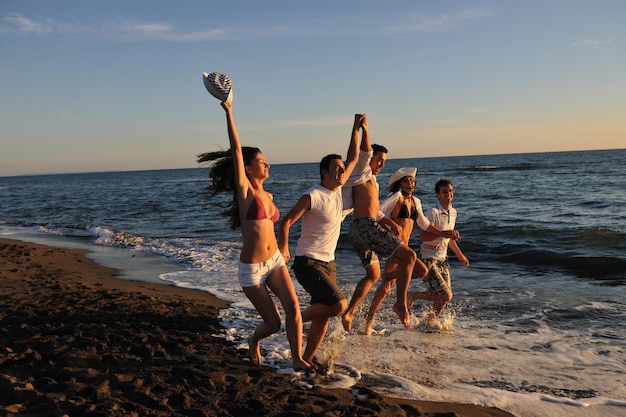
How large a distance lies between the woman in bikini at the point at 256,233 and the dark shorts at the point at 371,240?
137cm

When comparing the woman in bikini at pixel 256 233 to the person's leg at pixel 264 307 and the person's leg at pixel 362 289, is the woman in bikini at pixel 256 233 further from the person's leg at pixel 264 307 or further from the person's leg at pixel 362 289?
the person's leg at pixel 362 289

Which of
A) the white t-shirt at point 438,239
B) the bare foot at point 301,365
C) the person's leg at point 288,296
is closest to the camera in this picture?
the person's leg at point 288,296

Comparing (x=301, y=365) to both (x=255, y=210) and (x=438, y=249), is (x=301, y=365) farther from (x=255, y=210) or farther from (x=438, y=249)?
(x=438, y=249)

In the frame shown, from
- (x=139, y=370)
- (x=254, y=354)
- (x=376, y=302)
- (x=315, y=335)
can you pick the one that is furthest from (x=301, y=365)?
(x=376, y=302)

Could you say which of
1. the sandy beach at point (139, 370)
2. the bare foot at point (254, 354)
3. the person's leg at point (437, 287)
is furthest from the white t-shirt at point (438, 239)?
the bare foot at point (254, 354)

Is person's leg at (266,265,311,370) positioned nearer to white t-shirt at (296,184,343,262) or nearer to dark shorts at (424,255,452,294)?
white t-shirt at (296,184,343,262)

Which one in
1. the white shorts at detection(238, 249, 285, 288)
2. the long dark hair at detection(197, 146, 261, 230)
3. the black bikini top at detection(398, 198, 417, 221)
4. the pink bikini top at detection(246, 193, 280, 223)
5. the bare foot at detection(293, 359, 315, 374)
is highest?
the long dark hair at detection(197, 146, 261, 230)

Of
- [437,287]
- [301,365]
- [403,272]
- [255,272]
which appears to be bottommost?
[301,365]

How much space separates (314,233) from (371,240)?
107 cm

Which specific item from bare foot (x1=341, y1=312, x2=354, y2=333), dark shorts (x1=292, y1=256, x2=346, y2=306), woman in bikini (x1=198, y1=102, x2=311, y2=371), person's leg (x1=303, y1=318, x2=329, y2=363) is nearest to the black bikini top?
bare foot (x1=341, y1=312, x2=354, y2=333)

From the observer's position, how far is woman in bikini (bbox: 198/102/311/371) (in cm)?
428

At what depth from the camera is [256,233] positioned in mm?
4297

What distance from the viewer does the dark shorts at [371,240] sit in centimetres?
559

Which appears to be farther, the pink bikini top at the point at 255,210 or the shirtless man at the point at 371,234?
the shirtless man at the point at 371,234
